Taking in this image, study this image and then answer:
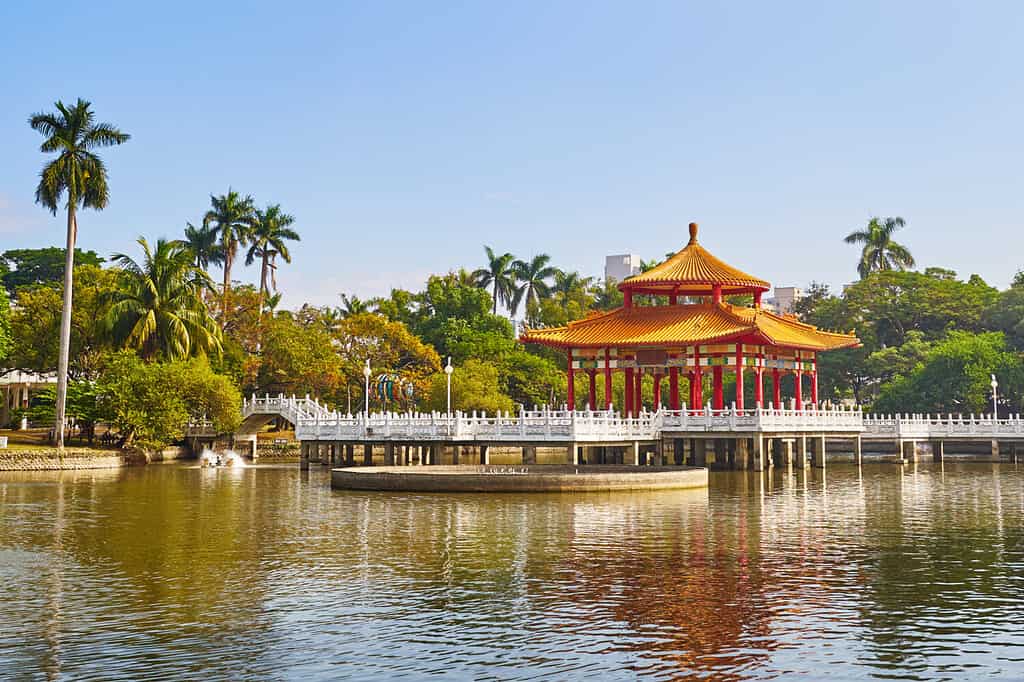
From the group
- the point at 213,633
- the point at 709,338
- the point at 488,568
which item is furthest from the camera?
the point at 709,338

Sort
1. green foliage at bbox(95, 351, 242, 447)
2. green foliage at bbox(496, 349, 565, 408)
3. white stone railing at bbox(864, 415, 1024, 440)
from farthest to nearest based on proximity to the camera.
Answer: green foliage at bbox(496, 349, 565, 408) < white stone railing at bbox(864, 415, 1024, 440) < green foliage at bbox(95, 351, 242, 447)

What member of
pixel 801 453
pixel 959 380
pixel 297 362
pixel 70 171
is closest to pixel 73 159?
pixel 70 171

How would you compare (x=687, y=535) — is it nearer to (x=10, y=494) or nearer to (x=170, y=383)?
(x=10, y=494)

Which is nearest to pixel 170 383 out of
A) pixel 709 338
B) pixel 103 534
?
pixel 709 338

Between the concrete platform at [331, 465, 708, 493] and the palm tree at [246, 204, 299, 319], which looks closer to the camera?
the concrete platform at [331, 465, 708, 493]

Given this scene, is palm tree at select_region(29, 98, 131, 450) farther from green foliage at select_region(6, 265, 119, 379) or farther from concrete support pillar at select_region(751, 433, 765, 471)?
concrete support pillar at select_region(751, 433, 765, 471)

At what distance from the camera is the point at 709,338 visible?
181ft

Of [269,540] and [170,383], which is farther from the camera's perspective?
[170,383]

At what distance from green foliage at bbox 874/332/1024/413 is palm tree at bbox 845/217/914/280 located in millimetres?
26524

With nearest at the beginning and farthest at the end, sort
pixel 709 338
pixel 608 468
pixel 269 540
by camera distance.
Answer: pixel 269 540, pixel 608 468, pixel 709 338

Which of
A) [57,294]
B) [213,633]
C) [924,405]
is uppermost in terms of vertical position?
[57,294]

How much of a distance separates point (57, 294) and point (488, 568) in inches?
2114

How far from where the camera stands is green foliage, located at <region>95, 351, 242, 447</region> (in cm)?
5925

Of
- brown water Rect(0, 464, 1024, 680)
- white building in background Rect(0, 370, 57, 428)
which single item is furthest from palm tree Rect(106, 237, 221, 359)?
brown water Rect(0, 464, 1024, 680)
